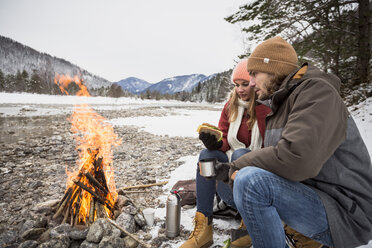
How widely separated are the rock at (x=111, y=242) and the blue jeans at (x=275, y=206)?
150cm

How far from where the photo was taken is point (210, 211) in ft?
8.05

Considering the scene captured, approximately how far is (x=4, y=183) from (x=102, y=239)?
3322 mm

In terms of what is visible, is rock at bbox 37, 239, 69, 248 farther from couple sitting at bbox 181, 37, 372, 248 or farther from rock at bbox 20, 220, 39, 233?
couple sitting at bbox 181, 37, 372, 248

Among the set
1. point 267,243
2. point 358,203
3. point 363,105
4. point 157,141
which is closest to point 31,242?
point 267,243

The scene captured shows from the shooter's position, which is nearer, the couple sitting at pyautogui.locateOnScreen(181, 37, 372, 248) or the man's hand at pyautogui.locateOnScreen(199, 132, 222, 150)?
the couple sitting at pyautogui.locateOnScreen(181, 37, 372, 248)

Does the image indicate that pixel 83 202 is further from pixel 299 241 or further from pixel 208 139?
pixel 299 241

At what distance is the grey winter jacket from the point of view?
134cm

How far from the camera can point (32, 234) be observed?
244 cm

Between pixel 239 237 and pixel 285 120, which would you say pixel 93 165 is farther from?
pixel 285 120

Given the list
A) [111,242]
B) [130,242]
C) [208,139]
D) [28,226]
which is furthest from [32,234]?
[208,139]

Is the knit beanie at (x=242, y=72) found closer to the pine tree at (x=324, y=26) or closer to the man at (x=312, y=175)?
the man at (x=312, y=175)

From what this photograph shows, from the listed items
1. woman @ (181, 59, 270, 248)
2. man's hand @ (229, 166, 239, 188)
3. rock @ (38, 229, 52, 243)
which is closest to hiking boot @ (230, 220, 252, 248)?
woman @ (181, 59, 270, 248)

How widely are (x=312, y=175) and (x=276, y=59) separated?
1.06 metres

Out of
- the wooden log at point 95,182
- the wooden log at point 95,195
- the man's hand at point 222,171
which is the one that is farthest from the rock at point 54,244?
the man's hand at point 222,171
